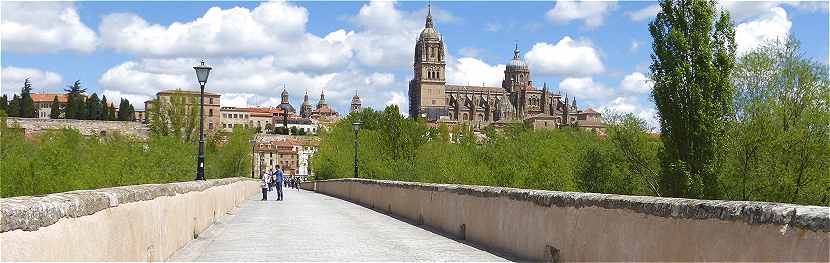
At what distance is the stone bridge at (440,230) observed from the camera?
516cm

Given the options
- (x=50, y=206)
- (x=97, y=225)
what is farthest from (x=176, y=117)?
(x=50, y=206)

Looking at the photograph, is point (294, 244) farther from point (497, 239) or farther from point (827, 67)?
point (827, 67)

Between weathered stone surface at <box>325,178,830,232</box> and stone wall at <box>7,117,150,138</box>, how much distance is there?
378 ft

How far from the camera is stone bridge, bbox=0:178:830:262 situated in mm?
5164

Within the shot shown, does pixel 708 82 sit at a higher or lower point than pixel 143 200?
higher

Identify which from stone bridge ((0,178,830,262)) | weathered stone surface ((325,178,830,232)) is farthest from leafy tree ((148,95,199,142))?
weathered stone surface ((325,178,830,232))

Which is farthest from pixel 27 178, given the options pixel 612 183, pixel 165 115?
pixel 165 115

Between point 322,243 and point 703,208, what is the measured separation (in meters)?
7.72

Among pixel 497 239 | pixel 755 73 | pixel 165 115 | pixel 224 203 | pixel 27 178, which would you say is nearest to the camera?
pixel 497 239

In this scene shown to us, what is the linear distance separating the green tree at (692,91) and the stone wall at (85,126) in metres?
95.4

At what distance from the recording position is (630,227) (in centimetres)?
765

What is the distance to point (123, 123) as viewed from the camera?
136m

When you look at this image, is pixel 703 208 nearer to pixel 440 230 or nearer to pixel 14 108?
pixel 440 230

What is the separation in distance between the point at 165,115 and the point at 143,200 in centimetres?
8924
